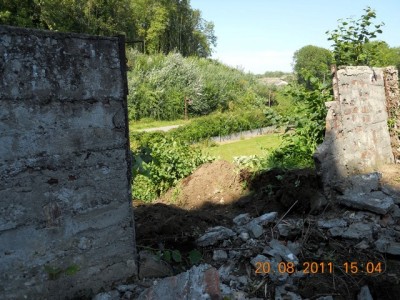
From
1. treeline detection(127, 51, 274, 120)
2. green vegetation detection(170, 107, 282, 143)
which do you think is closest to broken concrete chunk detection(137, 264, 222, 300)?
green vegetation detection(170, 107, 282, 143)

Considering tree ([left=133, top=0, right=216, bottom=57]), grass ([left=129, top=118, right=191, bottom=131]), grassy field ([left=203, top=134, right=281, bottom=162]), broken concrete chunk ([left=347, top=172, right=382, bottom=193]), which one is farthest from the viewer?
tree ([left=133, top=0, right=216, bottom=57])

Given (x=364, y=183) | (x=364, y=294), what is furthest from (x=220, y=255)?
(x=364, y=183)

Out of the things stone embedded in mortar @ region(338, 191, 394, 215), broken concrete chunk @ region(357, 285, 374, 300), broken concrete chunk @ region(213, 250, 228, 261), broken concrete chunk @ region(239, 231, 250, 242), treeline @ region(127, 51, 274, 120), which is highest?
treeline @ region(127, 51, 274, 120)

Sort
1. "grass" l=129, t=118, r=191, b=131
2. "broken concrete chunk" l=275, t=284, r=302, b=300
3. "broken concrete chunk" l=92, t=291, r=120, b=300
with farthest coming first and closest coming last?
1. "grass" l=129, t=118, r=191, b=131
2. "broken concrete chunk" l=275, t=284, r=302, b=300
3. "broken concrete chunk" l=92, t=291, r=120, b=300

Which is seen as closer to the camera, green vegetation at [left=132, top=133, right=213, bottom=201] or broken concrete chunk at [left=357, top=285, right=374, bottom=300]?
broken concrete chunk at [left=357, top=285, right=374, bottom=300]

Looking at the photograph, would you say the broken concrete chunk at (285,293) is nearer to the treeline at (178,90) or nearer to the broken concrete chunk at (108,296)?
the broken concrete chunk at (108,296)

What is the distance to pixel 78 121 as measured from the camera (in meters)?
3.12

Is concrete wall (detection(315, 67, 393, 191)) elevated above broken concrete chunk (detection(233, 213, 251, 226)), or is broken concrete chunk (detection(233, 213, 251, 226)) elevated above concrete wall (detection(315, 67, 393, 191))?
concrete wall (detection(315, 67, 393, 191))

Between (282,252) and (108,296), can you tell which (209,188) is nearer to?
(282,252)

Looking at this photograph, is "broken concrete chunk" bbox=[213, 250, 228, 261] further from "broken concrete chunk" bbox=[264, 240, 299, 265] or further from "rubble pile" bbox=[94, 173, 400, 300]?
"broken concrete chunk" bbox=[264, 240, 299, 265]

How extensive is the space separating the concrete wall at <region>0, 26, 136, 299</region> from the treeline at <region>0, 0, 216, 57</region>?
2135 cm

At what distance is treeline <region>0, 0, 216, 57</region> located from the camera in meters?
28.6
